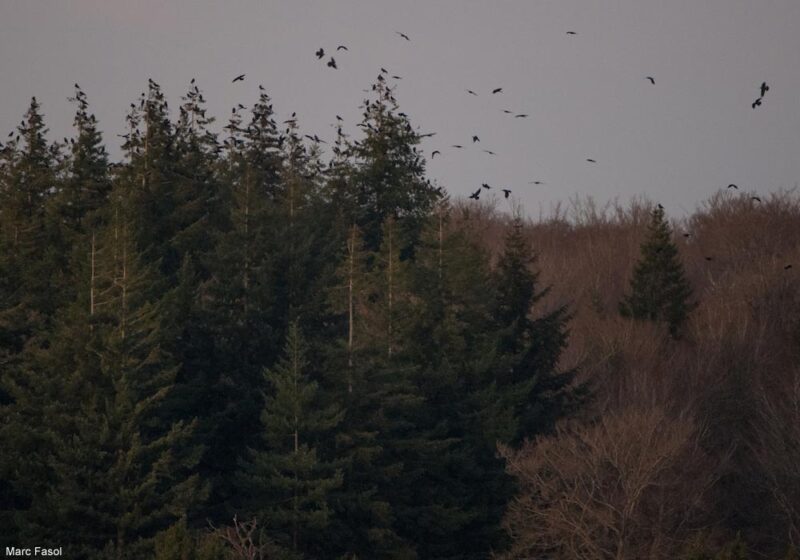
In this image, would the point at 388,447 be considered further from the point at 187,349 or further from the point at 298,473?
the point at 187,349

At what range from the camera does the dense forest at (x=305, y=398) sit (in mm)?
30500

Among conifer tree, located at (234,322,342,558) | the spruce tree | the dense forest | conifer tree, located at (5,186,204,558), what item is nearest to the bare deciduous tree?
the dense forest

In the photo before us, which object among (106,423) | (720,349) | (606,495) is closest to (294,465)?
(106,423)

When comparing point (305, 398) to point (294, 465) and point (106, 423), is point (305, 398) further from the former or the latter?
point (106, 423)

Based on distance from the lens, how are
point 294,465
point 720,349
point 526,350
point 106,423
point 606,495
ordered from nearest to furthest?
point 106,423 < point 294,465 < point 606,495 < point 526,350 < point 720,349

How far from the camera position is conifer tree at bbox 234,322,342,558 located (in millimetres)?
31062

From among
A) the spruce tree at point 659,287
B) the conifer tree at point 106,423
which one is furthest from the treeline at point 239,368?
the spruce tree at point 659,287

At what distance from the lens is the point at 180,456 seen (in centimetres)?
3173

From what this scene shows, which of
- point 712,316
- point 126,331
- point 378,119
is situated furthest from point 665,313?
point 126,331

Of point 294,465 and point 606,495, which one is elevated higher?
point 294,465

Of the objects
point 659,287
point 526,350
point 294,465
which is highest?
point 659,287

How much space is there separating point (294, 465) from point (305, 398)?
5.64 feet

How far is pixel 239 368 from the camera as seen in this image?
35.7 m

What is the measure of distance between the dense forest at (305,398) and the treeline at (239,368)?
0.09 metres
